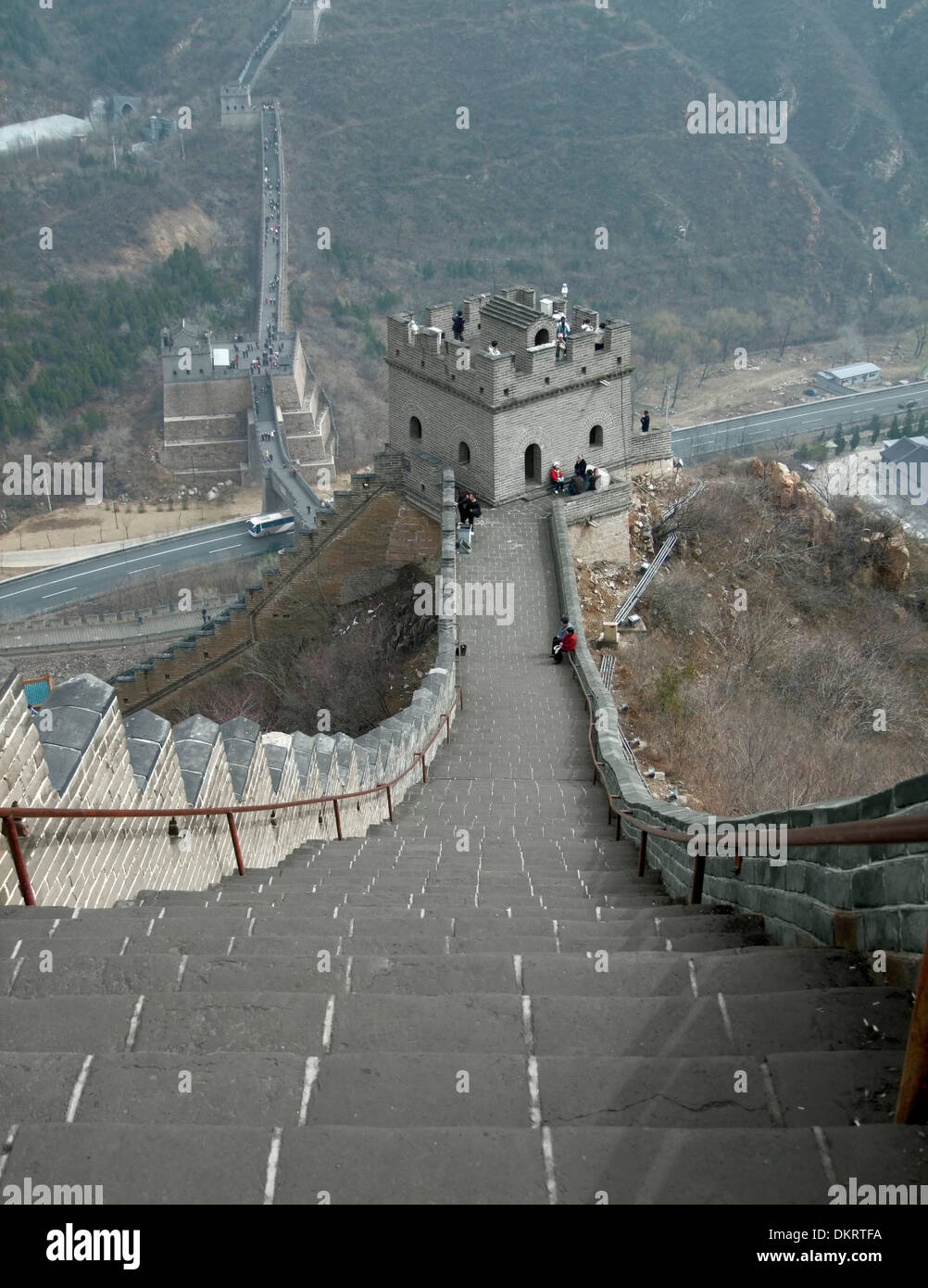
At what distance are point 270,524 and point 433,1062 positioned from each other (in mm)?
58907

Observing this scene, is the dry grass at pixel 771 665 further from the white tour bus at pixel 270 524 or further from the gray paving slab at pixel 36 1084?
the white tour bus at pixel 270 524

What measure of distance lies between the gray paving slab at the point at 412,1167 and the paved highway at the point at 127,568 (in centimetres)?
5328

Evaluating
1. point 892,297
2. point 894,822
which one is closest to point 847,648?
point 894,822

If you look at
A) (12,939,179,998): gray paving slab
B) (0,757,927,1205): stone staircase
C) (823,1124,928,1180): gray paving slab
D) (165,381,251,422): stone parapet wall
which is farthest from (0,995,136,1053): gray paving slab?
(165,381,251,422): stone parapet wall

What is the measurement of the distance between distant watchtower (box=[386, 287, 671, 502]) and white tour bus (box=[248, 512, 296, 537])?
38.0 metres

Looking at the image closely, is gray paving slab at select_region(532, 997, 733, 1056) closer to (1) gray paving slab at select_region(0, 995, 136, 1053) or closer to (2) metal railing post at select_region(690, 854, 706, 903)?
(1) gray paving slab at select_region(0, 995, 136, 1053)

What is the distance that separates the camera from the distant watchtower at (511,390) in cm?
2111

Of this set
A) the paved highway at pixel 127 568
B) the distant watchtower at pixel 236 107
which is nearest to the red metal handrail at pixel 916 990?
the paved highway at pixel 127 568

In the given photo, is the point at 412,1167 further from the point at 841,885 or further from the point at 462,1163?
the point at 841,885

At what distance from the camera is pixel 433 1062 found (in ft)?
11.5

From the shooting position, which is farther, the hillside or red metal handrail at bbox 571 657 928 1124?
the hillside

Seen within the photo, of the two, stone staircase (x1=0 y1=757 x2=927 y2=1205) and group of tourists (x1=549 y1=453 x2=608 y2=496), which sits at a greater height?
group of tourists (x1=549 y1=453 x2=608 y2=496)

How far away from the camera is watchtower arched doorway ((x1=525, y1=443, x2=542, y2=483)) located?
22.2 meters

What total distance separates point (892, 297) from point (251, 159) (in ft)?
185
